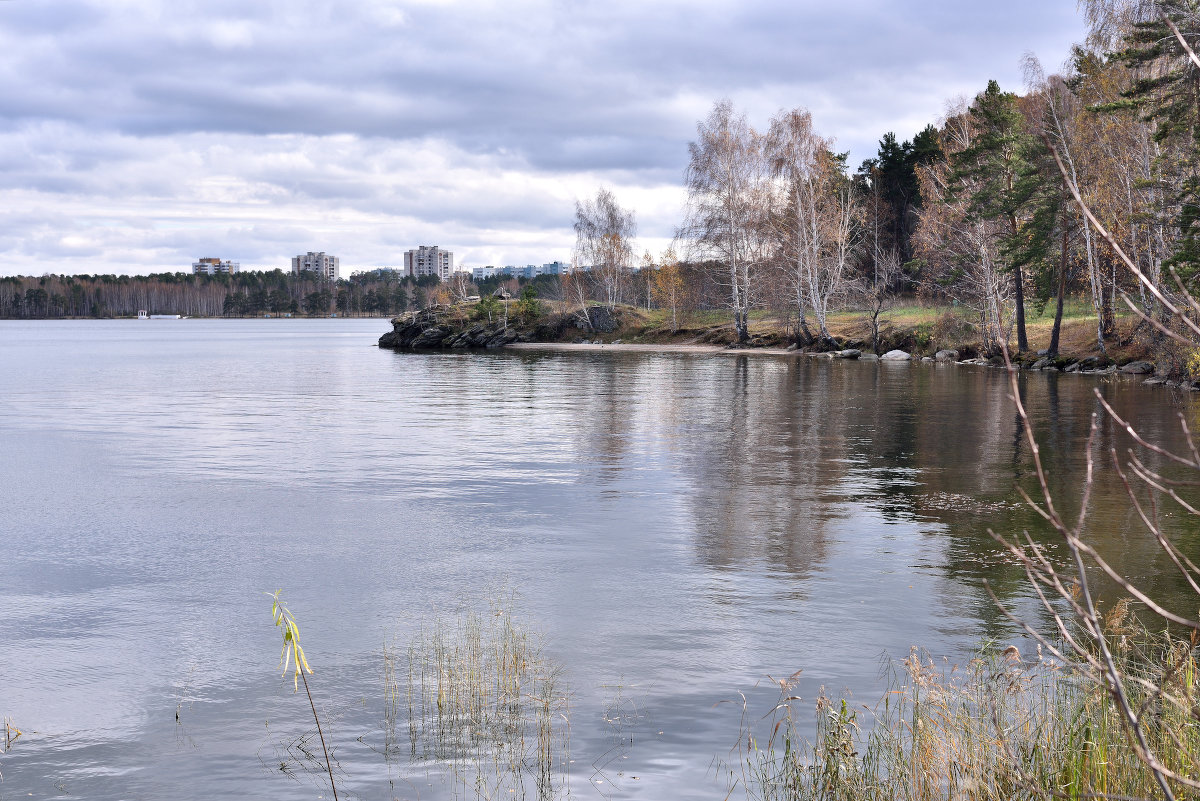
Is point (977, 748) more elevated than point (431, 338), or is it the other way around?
point (431, 338)

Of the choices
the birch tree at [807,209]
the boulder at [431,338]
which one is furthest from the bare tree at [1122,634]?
the boulder at [431,338]

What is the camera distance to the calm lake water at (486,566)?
26.4 feet

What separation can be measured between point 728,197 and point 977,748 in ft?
208

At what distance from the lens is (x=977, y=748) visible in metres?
6.23

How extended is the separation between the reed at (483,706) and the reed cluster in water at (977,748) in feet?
4.99

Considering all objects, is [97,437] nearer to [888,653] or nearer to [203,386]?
[203,386]

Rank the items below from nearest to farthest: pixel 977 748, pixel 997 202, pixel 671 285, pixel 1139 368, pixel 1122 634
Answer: pixel 977 748 → pixel 1122 634 → pixel 1139 368 → pixel 997 202 → pixel 671 285

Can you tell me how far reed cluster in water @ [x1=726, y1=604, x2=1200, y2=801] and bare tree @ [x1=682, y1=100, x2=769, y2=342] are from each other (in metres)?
61.0

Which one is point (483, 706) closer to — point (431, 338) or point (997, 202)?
point (997, 202)

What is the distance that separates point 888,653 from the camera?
9711 millimetres

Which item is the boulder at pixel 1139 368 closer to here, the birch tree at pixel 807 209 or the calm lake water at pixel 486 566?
the calm lake water at pixel 486 566

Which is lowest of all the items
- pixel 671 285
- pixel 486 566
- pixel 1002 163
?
pixel 486 566

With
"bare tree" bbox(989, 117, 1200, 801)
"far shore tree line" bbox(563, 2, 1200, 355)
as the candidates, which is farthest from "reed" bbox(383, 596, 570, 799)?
"far shore tree line" bbox(563, 2, 1200, 355)

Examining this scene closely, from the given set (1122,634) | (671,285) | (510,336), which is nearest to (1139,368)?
(1122,634)
